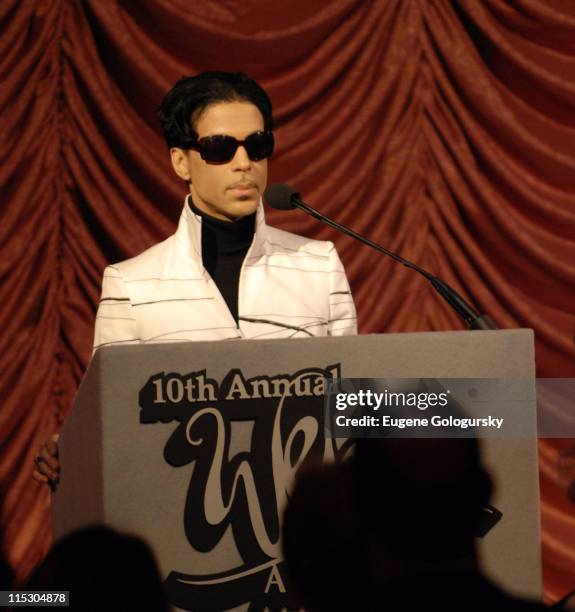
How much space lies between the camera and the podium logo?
112 cm

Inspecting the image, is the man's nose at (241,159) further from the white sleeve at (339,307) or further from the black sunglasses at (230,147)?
the white sleeve at (339,307)

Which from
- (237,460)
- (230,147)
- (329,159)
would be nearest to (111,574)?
(237,460)

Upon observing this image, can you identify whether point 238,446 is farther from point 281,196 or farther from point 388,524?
point 281,196

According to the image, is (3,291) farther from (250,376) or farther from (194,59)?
(250,376)

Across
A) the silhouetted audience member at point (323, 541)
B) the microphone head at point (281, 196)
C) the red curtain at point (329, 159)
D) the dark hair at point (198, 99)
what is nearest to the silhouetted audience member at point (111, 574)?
the silhouetted audience member at point (323, 541)

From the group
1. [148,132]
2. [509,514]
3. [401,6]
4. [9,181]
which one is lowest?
[509,514]

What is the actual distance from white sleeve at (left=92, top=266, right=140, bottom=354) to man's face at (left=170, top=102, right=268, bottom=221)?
219mm

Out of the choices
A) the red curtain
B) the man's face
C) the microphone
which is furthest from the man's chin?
the red curtain

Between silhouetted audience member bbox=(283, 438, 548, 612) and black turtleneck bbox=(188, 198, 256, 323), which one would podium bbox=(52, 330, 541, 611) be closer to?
silhouetted audience member bbox=(283, 438, 548, 612)

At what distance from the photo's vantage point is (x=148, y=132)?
2.91 m

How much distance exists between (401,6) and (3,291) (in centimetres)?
150

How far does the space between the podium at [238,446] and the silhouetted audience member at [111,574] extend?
15mm

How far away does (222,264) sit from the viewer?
5.71ft

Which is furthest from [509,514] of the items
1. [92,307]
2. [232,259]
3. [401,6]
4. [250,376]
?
[401,6]
